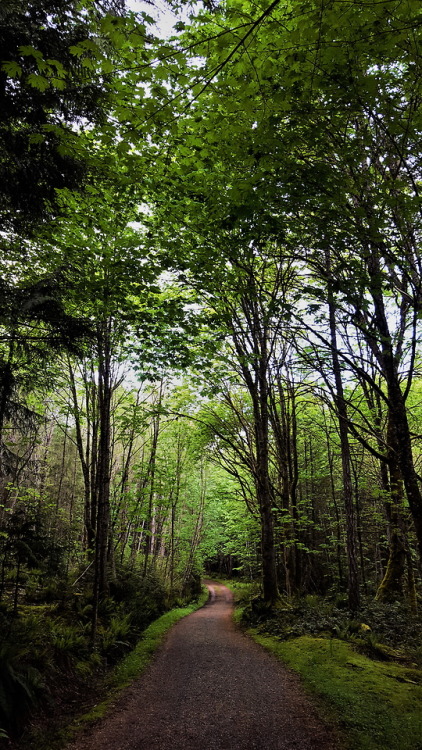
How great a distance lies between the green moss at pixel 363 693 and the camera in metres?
3.94

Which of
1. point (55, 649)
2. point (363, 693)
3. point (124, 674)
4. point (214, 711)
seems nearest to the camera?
point (363, 693)

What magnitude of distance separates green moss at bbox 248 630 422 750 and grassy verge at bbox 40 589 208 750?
3.07 meters

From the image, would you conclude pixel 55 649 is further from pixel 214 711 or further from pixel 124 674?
pixel 214 711

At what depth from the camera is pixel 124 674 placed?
21.6ft

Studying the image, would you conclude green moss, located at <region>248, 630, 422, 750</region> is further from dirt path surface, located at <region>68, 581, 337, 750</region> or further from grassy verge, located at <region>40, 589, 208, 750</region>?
grassy verge, located at <region>40, 589, 208, 750</region>

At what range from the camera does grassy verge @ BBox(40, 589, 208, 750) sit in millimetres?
4320

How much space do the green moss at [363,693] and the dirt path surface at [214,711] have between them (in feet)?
0.96

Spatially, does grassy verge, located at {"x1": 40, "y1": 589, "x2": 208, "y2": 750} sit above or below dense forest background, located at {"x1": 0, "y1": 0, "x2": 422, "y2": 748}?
below

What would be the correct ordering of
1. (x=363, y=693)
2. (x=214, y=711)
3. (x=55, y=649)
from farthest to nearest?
(x=55, y=649), (x=214, y=711), (x=363, y=693)

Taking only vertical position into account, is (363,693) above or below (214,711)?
above

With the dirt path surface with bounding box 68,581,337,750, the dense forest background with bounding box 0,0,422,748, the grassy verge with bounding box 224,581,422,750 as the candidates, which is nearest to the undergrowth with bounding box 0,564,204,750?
the dense forest background with bounding box 0,0,422,748

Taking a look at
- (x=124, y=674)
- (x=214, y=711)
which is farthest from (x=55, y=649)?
(x=214, y=711)

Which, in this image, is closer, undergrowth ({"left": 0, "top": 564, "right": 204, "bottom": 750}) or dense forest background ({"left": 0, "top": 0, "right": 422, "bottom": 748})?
dense forest background ({"left": 0, "top": 0, "right": 422, "bottom": 748})

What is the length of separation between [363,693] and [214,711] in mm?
2185
